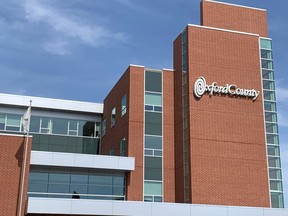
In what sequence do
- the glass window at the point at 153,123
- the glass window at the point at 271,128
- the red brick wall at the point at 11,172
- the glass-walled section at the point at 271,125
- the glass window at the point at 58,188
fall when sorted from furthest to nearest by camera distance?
the glass window at the point at 153,123 < the glass window at the point at 271,128 < the glass-walled section at the point at 271,125 < the glass window at the point at 58,188 < the red brick wall at the point at 11,172

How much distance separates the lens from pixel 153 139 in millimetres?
34531

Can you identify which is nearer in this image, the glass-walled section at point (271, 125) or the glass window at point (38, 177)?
the glass window at point (38, 177)

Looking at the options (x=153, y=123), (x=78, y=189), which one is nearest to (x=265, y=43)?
(x=153, y=123)

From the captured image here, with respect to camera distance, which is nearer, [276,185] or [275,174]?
[276,185]

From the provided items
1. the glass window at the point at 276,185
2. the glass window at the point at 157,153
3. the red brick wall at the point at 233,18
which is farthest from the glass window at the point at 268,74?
the glass window at the point at 157,153

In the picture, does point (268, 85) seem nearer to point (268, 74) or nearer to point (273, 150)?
point (268, 74)

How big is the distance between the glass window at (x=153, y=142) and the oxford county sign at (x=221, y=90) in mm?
4524

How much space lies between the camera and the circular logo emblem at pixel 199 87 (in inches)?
1281

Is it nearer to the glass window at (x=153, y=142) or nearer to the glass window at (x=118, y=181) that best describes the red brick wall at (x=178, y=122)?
the glass window at (x=153, y=142)

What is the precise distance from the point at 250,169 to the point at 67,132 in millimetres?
16809

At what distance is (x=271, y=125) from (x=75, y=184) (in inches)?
559

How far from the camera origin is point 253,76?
34188mm

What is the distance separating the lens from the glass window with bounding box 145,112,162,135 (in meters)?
34.7

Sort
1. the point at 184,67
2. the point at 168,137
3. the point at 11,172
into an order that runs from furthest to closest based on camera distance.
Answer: the point at 168,137, the point at 184,67, the point at 11,172
